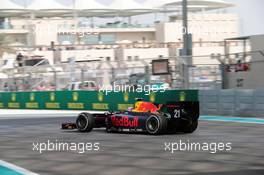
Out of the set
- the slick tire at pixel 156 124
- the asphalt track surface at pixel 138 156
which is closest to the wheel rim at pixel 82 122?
the asphalt track surface at pixel 138 156

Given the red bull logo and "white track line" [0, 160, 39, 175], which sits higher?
the red bull logo

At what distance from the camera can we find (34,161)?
8.51 metres

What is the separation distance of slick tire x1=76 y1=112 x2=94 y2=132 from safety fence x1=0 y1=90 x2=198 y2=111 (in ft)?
22.1

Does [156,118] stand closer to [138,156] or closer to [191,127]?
[191,127]

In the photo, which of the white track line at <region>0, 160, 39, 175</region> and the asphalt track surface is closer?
the asphalt track surface

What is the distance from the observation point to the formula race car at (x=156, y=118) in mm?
11523

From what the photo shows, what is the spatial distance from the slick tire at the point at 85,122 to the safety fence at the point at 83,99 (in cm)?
674

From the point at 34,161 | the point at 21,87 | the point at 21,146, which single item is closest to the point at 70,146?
the point at 21,146

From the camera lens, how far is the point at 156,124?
11.6m

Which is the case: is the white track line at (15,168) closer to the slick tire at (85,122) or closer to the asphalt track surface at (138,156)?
the asphalt track surface at (138,156)

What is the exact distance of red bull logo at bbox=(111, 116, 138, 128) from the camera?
39.1ft

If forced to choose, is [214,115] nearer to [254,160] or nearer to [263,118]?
[263,118]

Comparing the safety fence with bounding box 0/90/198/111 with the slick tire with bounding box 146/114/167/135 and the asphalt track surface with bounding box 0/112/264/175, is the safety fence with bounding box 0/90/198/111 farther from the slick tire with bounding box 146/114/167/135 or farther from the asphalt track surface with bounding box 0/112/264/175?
the slick tire with bounding box 146/114/167/135

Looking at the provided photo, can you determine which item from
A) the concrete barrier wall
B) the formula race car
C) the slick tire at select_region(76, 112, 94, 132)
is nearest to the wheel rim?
the slick tire at select_region(76, 112, 94, 132)
